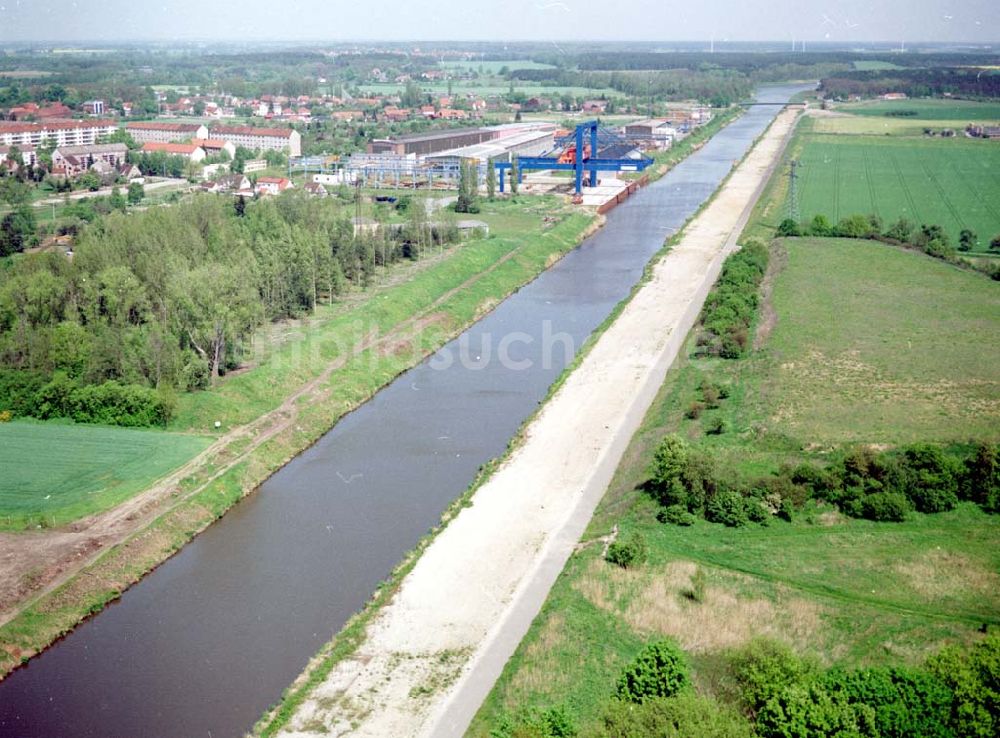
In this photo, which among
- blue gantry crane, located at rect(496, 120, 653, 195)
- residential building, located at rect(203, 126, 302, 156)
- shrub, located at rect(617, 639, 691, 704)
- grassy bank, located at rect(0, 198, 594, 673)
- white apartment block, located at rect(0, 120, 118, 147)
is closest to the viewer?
shrub, located at rect(617, 639, 691, 704)

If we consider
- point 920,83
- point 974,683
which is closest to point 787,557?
point 974,683

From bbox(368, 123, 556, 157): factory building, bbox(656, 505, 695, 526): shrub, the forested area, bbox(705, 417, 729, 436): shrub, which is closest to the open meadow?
bbox(368, 123, 556, 157): factory building

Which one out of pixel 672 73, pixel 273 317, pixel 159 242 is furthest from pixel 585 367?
pixel 672 73

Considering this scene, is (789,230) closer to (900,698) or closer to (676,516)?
(676,516)

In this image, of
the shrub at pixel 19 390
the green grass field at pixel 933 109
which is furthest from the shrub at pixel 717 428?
the green grass field at pixel 933 109

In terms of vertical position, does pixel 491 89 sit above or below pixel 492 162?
above

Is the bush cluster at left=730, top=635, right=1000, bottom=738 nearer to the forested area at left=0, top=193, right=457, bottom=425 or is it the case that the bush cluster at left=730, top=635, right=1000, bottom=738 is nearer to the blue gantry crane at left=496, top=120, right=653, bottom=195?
the forested area at left=0, top=193, right=457, bottom=425
